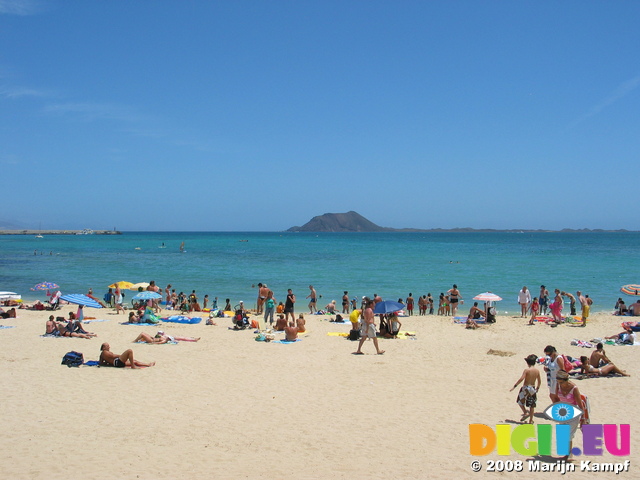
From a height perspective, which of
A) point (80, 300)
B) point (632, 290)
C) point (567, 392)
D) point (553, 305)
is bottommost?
point (632, 290)

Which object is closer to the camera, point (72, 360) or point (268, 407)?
point (268, 407)

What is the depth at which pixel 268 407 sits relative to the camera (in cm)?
823

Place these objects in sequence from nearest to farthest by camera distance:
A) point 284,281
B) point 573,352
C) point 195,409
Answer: point 195,409 → point 573,352 → point 284,281

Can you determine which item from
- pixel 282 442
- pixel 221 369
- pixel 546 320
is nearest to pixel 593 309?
pixel 546 320

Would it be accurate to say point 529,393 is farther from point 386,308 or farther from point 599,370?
point 386,308

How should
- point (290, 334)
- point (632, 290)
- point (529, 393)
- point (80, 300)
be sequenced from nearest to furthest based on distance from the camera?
point (529, 393) < point (290, 334) < point (80, 300) < point (632, 290)

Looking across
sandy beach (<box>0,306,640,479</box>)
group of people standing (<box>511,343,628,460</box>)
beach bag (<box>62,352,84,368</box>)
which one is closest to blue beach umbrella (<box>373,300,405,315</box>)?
sandy beach (<box>0,306,640,479</box>)

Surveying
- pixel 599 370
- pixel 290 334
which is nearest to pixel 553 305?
pixel 599 370

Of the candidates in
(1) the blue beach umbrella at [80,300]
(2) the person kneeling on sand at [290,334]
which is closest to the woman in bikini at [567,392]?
(2) the person kneeling on sand at [290,334]

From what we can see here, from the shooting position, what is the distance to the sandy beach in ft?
19.6

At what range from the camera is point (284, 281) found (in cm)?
3319

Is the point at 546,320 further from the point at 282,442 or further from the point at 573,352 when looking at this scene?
the point at 282,442

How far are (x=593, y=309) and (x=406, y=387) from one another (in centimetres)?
1763

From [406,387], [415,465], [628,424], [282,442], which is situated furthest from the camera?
[406,387]
